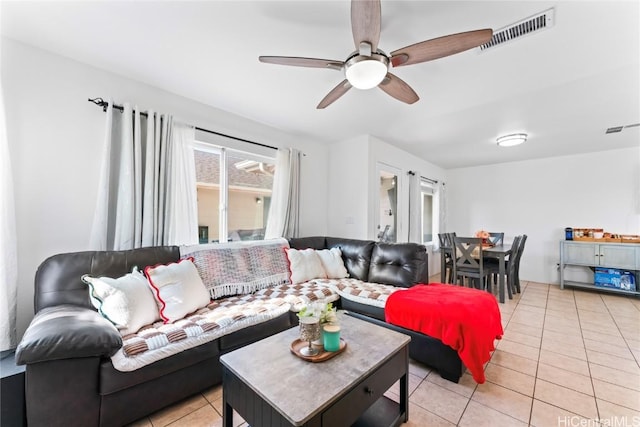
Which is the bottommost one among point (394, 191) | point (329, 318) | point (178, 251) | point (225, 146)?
point (329, 318)

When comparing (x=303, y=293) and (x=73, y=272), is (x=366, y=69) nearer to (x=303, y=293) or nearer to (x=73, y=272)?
(x=303, y=293)

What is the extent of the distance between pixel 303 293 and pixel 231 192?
1533 mm

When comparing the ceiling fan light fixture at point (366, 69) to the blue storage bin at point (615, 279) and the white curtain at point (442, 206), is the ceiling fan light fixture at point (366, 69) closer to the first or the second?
the white curtain at point (442, 206)

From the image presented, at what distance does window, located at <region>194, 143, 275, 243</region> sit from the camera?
2.86m

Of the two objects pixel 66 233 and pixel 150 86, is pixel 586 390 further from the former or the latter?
pixel 150 86

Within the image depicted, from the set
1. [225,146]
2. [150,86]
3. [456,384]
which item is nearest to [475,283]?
→ [456,384]

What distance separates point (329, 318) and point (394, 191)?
3.48 m

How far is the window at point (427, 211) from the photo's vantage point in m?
5.46

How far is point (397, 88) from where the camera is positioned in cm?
185

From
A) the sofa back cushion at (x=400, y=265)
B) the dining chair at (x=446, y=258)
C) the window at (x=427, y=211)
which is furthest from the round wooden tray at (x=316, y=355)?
the window at (x=427, y=211)

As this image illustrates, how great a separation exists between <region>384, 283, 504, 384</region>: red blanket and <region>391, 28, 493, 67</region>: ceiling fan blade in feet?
5.64

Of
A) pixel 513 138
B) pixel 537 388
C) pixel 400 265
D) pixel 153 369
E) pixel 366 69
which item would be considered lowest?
pixel 537 388

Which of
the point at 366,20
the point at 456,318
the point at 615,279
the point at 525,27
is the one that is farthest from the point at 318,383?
the point at 615,279

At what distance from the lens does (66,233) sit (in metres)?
2.01
